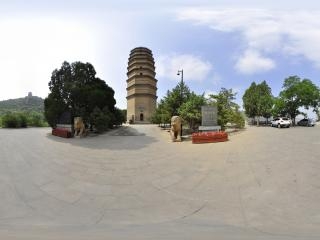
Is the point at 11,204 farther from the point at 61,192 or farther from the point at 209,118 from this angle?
the point at 209,118

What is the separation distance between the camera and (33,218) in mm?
6102

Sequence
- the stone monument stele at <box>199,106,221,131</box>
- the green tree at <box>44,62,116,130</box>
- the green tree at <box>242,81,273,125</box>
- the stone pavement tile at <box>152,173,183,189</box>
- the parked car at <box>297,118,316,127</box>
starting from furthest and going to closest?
the green tree at <box>242,81,273,125</box>, the parked car at <box>297,118,316,127</box>, the green tree at <box>44,62,116,130</box>, the stone monument stele at <box>199,106,221,131</box>, the stone pavement tile at <box>152,173,183,189</box>

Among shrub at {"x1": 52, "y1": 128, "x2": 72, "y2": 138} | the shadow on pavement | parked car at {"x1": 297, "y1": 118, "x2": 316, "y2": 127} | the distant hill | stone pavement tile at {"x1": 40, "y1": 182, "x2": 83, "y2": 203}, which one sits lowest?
stone pavement tile at {"x1": 40, "y1": 182, "x2": 83, "y2": 203}

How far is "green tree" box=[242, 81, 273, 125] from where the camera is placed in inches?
1494

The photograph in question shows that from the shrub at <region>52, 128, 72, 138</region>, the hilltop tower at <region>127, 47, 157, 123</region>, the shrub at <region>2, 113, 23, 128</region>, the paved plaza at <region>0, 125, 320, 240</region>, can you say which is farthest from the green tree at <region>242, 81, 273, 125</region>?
the shrub at <region>2, 113, 23, 128</region>

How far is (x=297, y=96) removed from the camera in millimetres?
36625

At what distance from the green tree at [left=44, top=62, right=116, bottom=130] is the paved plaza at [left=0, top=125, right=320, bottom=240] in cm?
1002

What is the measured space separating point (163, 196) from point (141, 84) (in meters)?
43.7

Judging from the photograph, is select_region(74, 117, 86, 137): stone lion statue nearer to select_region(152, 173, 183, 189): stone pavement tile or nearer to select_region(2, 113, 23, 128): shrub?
select_region(152, 173, 183, 189): stone pavement tile

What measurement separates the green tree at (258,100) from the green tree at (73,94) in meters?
22.6

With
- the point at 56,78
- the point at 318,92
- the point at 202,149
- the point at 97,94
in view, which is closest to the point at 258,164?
the point at 202,149

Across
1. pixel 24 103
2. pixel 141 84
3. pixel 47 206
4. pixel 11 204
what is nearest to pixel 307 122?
pixel 141 84

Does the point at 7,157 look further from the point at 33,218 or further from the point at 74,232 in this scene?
the point at 74,232

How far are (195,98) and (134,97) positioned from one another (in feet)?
106
